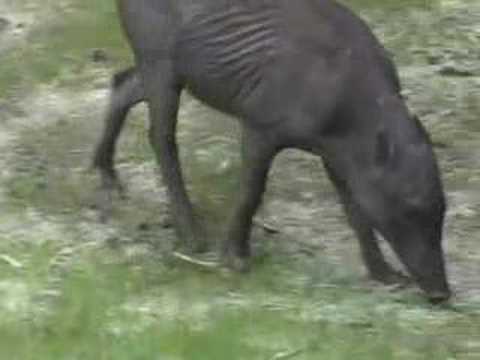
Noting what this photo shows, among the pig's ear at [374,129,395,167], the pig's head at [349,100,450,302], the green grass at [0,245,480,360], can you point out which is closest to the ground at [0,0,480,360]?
the green grass at [0,245,480,360]

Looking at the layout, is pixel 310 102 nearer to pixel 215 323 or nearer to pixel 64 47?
pixel 215 323

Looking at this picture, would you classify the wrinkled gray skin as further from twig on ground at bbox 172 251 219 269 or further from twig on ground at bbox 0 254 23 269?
twig on ground at bbox 0 254 23 269

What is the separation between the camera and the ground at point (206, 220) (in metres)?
7.94

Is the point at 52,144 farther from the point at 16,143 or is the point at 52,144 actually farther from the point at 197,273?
the point at 197,273

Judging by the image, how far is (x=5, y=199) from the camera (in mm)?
9711

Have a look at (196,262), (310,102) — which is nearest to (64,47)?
(196,262)

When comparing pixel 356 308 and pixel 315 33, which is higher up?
pixel 315 33

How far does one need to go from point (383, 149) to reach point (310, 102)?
43 cm

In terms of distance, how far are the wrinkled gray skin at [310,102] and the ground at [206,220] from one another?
29 centimetres

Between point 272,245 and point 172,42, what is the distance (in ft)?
4.01

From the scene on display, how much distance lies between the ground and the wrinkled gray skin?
0.29 m

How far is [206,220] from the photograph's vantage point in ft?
31.7

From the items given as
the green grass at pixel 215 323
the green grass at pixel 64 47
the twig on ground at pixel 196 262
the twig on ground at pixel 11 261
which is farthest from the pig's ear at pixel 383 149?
the green grass at pixel 64 47

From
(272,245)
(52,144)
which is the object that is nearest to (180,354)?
(272,245)
